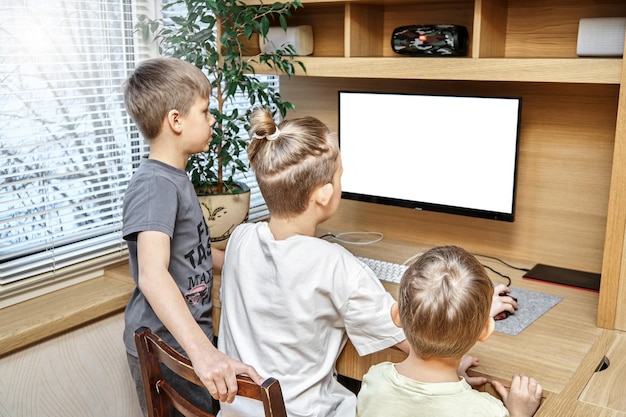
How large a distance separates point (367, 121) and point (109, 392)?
1.06m

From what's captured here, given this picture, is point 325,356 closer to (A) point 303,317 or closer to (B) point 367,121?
(A) point 303,317

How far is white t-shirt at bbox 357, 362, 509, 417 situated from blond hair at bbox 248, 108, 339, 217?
423mm

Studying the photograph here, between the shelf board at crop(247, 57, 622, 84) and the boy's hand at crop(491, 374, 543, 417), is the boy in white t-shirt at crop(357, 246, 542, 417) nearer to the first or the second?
the boy's hand at crop(491, 374, 543, 417)

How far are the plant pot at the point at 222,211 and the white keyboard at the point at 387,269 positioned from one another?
15.4 inches

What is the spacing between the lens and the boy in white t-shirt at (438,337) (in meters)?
1.14

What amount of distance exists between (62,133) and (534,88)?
132cm

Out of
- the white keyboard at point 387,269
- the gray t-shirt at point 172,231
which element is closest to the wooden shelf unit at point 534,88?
the white keyboard at point 387,269

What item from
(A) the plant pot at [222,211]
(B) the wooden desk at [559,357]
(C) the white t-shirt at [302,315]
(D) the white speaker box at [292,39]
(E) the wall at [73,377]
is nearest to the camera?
(B) the wooden desk at [559,357]

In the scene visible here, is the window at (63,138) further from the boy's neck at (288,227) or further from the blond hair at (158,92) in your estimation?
the boy's neck at (288,227)

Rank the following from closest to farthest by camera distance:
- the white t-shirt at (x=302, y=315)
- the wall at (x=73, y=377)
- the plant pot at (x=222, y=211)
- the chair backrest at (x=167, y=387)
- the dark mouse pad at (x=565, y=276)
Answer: the chair backrest at (x=167, y=387), the white t-shirt at (x=302, y=315), the wall at (x=73, y=377), the dark mouse pad at (x=565, y=276), the plant pot at (x=222, y=211)

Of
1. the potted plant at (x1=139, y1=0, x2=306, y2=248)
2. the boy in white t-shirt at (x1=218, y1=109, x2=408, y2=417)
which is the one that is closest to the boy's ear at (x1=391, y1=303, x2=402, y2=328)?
the boy in white t-shirt at (x1=218, y1=109, x2=408, y2=417)

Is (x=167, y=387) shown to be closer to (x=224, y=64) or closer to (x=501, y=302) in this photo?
(x=501, y=302)

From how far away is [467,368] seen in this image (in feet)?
4.69

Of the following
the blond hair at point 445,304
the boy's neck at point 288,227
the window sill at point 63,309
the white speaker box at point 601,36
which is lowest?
the window sill at point 63,309
